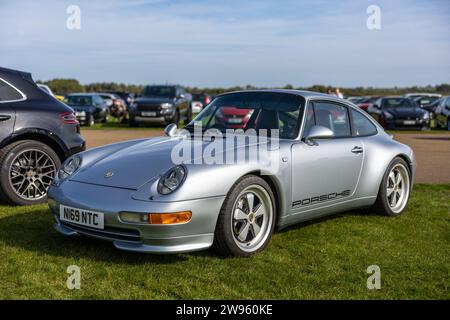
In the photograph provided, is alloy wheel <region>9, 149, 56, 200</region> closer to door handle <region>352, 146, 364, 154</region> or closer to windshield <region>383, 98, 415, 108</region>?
door handle <region>352, 146, 364, 154</region>

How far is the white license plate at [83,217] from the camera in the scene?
4277 millimetres

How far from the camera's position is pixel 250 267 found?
4.30m

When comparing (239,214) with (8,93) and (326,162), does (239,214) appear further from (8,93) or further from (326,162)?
(8,93)

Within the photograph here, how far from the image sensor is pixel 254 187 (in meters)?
4.62

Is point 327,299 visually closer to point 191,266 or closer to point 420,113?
point 191,266

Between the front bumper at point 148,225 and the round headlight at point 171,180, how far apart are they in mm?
133

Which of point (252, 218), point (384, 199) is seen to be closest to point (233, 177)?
point (252, 218)

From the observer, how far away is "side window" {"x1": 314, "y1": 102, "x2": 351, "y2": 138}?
5609 millimetres

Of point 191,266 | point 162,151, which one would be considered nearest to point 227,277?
point 191,266

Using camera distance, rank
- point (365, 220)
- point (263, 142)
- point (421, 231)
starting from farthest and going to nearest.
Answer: point (365, 220) → point (421, 231) → point (263, 142)

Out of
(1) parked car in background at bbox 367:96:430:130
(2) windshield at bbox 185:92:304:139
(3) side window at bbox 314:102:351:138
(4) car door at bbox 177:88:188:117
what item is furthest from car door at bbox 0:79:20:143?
(1) parked car in background at bbox 367:96:430:130

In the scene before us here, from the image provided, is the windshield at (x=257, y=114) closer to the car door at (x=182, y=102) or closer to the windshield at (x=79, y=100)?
the car door at (x=182, y=102)

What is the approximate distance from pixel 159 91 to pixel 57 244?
18.4 metres
